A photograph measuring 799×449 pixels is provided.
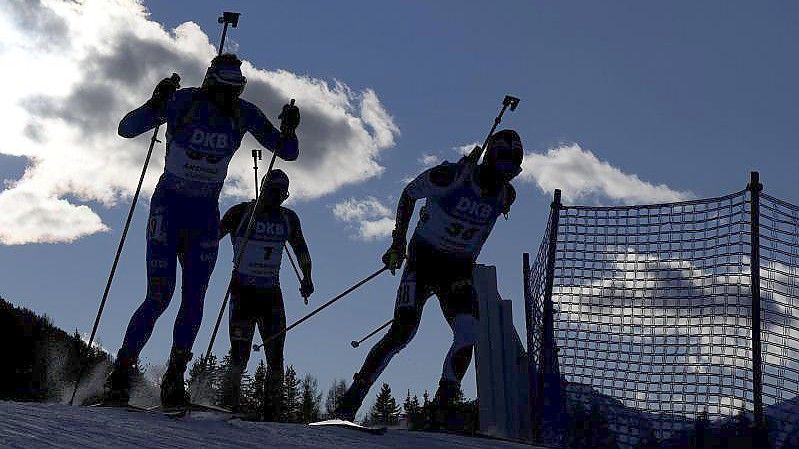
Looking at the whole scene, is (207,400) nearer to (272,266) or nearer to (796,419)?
(272,266)

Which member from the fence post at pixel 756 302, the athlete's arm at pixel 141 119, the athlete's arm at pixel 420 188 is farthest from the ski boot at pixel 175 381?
the fence post at pixel 756 302

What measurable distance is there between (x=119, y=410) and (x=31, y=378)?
1498 cm

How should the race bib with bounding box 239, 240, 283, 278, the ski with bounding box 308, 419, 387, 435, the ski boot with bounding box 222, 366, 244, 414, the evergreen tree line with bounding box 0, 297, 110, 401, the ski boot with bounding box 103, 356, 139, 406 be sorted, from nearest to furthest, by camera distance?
the ski with bounding box 308, 419, 387, 435
the ski boot with bounding box 103, 356, 139, 406
the ski boot with bounding box 222, 366, 244, 414
the race bib with bounding box 239, 240, 283, 278
the evergreen tree line with bounding box 0, 297, 110, 401

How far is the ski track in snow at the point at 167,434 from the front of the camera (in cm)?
468

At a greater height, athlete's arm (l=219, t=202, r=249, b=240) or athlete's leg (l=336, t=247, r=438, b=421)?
athlete's arm (l=219, t=202, r=249, b=240)

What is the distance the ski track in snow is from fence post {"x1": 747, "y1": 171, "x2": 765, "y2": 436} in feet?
8.24

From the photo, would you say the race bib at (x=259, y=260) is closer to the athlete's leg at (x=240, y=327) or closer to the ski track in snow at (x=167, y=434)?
the athlete's leg at (x=240, y=327)

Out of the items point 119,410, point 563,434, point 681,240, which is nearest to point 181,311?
point 119,410

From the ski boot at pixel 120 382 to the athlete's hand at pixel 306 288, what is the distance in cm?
304

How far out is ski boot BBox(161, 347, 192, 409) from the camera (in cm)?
720

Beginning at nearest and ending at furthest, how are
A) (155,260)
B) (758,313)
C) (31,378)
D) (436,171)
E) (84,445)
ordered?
(84,445) < (155,260) < (436,171) < (758,313) < (31,378)

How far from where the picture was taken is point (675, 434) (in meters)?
9.52

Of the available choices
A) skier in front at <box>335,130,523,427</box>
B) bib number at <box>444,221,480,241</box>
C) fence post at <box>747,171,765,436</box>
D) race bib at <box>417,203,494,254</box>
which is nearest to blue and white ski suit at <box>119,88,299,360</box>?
skier in front at <box>335,130,523,427</box>

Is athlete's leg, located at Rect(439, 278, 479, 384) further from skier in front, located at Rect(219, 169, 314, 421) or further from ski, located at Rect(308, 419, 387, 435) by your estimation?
skier in front, located at Rect(219, 169, 314, 421)
